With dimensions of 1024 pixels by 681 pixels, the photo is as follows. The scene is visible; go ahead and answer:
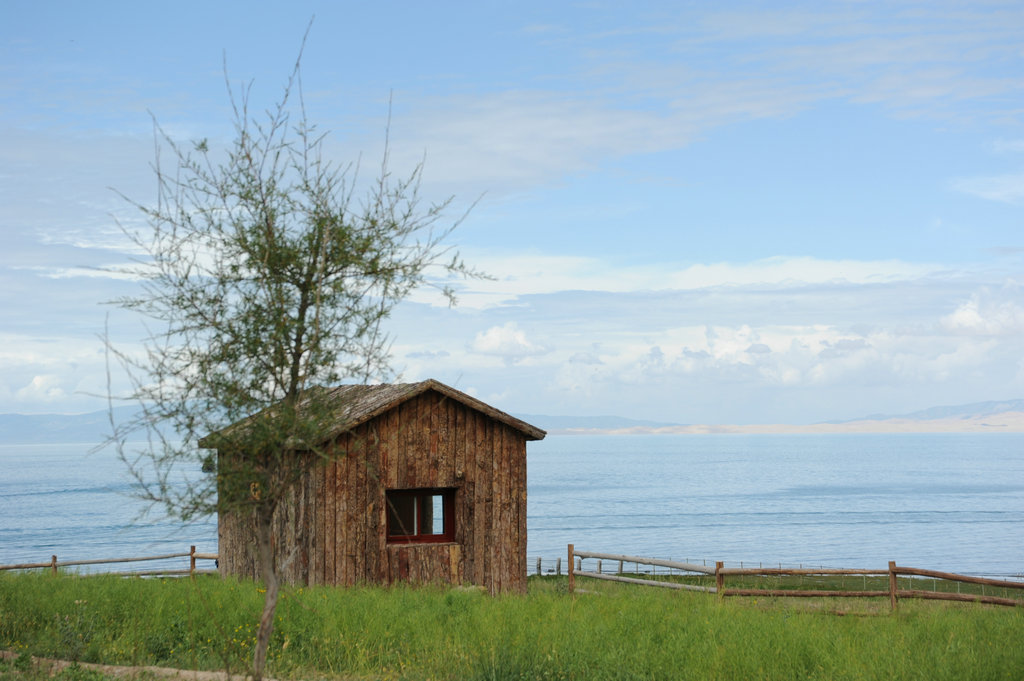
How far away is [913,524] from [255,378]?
100.0 meters

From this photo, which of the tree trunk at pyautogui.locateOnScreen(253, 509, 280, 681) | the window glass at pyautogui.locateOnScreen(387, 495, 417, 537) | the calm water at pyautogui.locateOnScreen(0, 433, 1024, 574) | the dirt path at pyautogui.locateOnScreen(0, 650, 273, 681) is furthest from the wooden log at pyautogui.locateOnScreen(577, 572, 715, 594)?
the calm water at pyautogui.locateOnScreen(0, 433, 1024, 574)

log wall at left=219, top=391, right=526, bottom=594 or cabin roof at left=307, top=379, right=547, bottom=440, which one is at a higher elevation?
cabin roof at left=307, top=379, right=547, bottom=440

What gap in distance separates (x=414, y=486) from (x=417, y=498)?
42.3 inches

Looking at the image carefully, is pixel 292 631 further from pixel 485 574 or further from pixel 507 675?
pixel 485 574

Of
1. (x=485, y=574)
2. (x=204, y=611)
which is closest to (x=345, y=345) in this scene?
(x=204, y=611)

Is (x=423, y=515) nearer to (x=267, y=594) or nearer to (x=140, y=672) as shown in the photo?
(x=140, y=672)

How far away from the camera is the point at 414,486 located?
18281mm

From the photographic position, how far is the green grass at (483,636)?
34.2ft

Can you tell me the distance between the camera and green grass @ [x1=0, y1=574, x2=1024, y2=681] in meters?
10.4

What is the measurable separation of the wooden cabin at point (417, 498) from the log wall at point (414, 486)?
0.02 meters

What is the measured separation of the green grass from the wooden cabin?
2.52m

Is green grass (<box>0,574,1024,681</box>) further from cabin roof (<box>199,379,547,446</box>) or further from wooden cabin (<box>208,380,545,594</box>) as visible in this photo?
cabin roof (<box>199,379,547,446</box>)

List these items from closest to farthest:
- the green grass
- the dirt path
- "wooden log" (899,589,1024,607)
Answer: the green grass < the dirt path < "wooden log" (899,589,1024,607)

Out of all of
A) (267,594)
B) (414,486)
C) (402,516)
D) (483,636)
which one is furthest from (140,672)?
(402,516)
